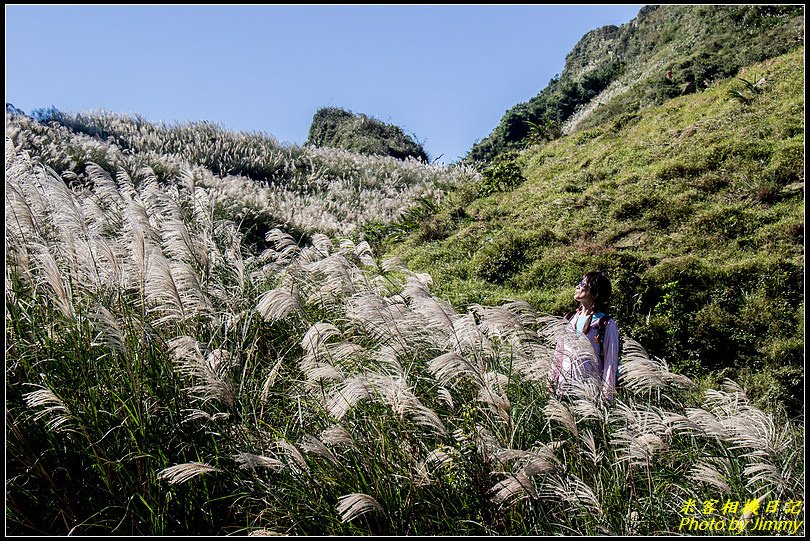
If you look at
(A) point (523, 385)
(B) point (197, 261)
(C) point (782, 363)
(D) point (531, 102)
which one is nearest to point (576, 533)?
(A) point (523, 385)

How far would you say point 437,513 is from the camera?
3.13 m

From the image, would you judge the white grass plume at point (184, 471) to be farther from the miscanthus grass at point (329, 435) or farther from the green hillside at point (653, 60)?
the green hillside at point (653, 60)

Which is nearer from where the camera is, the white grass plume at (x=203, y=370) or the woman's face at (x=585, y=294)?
the white grass plume at (x=203, y=370)

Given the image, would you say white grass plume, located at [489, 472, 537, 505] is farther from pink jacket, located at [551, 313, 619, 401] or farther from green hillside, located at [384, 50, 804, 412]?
green hillside, located at [384, 50, 804, 412]

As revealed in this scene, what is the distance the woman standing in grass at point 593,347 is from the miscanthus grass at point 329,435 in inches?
4.5

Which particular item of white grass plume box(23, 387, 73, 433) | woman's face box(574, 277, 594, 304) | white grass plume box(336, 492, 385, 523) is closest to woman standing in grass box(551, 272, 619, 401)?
woman's face box(574, 277, 594, 304)

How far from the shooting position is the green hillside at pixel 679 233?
6.48 metres

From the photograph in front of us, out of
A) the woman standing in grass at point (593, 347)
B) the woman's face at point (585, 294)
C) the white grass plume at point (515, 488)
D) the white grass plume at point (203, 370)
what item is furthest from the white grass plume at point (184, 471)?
the woman's face at point (585, 294)

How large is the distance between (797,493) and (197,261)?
167 inches

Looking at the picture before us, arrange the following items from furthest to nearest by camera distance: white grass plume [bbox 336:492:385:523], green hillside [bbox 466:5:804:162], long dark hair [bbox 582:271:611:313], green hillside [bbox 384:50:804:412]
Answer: green hillside [bbox 466:5:804:162] < green hillside [bbox 384:50:804:412] < long dark hair [bbox 582:271:611:313] < white grass plume [bbox 336:492:385:523]

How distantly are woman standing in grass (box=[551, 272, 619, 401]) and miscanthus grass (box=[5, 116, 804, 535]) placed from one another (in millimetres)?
115

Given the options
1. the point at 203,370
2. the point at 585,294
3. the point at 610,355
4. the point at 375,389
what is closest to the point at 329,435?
the point at 375,389

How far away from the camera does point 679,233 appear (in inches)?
325

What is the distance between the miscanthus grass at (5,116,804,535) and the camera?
121 inches
